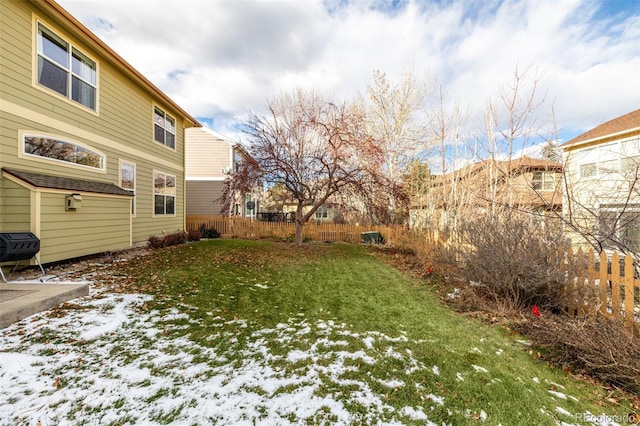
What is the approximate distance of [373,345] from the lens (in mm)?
3191

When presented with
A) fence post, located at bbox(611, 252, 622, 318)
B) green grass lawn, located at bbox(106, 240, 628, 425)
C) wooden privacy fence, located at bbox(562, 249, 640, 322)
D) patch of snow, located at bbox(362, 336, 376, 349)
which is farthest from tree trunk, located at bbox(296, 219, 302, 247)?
fence post, located at bbox(611, 252, 622, 318)

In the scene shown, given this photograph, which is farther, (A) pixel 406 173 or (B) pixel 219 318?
(A) pixel 406 173

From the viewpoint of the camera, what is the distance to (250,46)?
12.1 metres

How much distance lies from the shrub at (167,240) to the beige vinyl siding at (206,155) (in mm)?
7261

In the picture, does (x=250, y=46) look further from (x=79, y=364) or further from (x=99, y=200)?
(x=79, y=364)

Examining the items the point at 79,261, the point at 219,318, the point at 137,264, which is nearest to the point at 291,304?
the point at 219,318

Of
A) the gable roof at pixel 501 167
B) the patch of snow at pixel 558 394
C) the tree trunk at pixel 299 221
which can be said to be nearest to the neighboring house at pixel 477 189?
the gable roof at pixel 501 167

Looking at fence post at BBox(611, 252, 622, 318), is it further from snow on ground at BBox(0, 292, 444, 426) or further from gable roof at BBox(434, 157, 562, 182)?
gable roof at BBox(434, 157, 562, 182)

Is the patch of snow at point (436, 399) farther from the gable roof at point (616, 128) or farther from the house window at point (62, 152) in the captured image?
the gable roof at point (616, 128)

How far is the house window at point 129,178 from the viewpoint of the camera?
8.48m

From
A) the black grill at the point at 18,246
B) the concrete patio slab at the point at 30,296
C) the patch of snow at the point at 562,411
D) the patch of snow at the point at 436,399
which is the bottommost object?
the patch of snow at the point at 562,411

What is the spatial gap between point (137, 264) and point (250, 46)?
10.8 m

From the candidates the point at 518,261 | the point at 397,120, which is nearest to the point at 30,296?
the point at 518,261

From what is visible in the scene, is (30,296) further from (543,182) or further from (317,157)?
(317,157)
